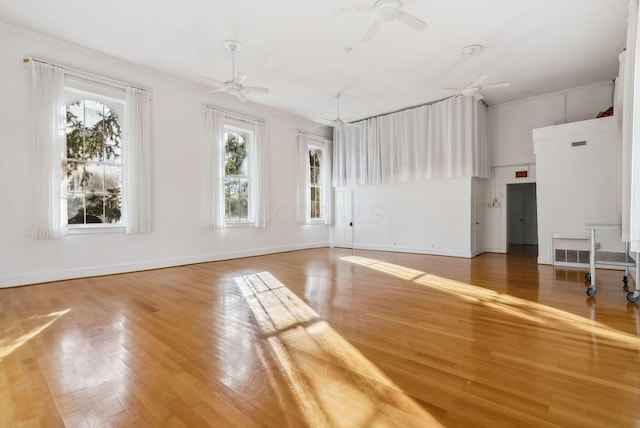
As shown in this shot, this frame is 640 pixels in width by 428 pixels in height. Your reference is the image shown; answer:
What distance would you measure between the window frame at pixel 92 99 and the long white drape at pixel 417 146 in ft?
19.9

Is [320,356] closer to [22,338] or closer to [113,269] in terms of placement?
[22,338]

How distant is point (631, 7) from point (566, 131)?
284 centimetres

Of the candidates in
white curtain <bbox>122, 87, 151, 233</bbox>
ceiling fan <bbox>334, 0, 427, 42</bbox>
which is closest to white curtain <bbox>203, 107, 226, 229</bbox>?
white curtain <bbox>122, 87, 151, 233</bbox>

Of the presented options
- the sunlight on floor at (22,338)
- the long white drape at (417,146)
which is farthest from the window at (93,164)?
the long white drape at (417,146)

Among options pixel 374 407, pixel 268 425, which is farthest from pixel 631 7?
pixel 268 425

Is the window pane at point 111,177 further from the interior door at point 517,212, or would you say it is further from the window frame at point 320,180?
the interior door at point 517,212

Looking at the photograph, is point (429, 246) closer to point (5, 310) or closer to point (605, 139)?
point (605, 139)

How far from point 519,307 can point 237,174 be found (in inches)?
254

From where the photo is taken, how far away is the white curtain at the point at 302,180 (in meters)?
9.04

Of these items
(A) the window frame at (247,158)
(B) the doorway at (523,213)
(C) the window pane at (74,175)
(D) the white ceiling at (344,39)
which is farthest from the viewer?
(B) the doorway at (523,213)

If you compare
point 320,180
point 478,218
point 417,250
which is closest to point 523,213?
point 478,218

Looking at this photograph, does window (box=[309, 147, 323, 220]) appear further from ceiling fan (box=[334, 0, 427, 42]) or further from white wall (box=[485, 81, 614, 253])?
ceiling fan (box=[334, 0, 427, 42])

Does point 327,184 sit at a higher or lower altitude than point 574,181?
higher

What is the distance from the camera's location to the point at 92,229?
5.30 meters
